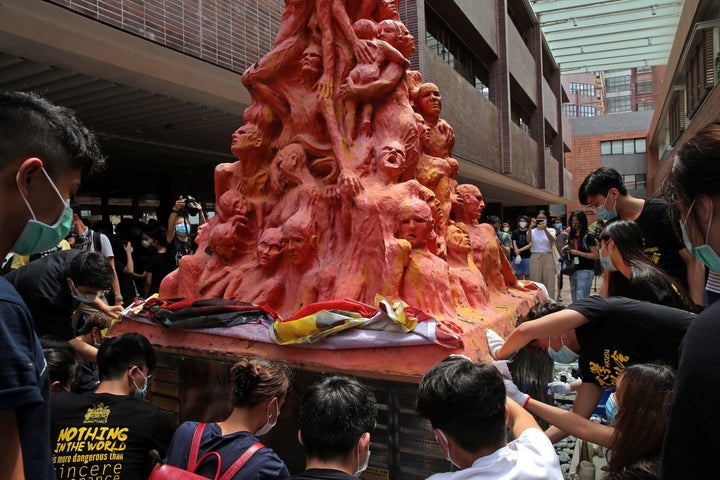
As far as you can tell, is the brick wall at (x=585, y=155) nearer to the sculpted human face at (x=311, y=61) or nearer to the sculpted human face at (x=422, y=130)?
the sculpted human face at (x=422, y=130)

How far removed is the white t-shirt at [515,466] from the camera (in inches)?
63.7

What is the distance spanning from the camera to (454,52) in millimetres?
14500

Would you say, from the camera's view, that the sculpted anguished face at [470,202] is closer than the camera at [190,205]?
Yes

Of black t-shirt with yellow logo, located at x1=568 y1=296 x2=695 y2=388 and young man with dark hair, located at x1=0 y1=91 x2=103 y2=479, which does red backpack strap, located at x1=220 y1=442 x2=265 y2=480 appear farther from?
black t-shirt with yellow logo, located at x1=568 y1=296 x2=695 y2=388

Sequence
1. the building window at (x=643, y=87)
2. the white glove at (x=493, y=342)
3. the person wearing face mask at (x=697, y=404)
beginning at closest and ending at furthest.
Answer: the person wearing face mask at (x=697, y=404) → the white glove at (x=493, y=342) → the building window at (x=643, y=87)

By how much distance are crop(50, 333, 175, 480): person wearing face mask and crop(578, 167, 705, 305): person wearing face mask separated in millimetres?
2840

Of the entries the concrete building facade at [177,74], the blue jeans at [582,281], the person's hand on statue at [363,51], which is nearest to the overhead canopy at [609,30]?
the concrete building facade at [177,74]

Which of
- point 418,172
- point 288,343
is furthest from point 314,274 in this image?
point 418,172

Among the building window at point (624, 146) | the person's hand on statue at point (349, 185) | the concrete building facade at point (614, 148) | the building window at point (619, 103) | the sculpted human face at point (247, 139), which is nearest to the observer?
the person's hand on statue at point (349, 185)

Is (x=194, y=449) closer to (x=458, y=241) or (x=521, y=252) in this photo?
(x=458, y=241)

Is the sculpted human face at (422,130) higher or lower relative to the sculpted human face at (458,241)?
higher

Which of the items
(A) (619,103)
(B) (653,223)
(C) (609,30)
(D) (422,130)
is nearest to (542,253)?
(D) (422,130)

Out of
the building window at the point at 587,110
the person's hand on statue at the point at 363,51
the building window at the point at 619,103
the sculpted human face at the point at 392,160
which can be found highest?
the building window at the point at 619,103

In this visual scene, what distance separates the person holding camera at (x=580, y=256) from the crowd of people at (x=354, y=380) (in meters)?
3.98
